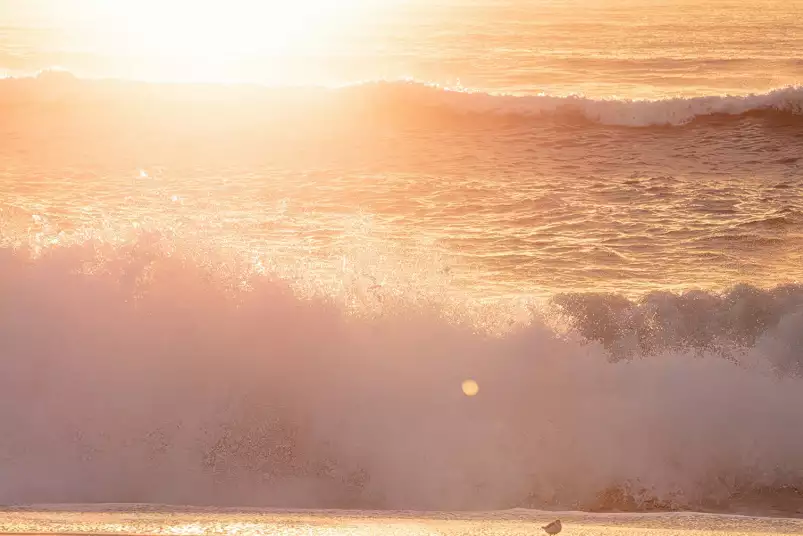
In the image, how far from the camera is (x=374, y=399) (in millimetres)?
6504

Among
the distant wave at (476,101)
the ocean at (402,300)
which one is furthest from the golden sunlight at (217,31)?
the ocean at (402,300)

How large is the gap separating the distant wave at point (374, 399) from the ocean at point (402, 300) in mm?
19

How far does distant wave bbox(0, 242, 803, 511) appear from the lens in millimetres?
5797

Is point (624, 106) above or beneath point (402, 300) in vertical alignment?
above

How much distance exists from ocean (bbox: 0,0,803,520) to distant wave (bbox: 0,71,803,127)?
8cm

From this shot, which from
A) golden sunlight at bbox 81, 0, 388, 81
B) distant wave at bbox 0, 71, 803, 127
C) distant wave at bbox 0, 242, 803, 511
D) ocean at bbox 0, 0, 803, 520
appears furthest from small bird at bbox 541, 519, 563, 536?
golden sunlight at bbox 81, 0, 388, 81

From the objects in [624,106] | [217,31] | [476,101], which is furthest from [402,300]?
[217,31]

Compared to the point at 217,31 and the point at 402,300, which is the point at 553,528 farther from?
the point at 217,31

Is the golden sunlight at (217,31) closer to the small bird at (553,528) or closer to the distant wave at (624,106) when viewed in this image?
the distant wave at (624,106)

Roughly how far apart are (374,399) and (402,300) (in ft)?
2.89

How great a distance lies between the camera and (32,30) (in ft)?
125

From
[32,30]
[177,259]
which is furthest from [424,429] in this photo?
[32,30]

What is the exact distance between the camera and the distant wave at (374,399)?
5.80 metres

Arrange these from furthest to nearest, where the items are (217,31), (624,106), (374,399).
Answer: (217,31) → (624,106) → (374,399)
